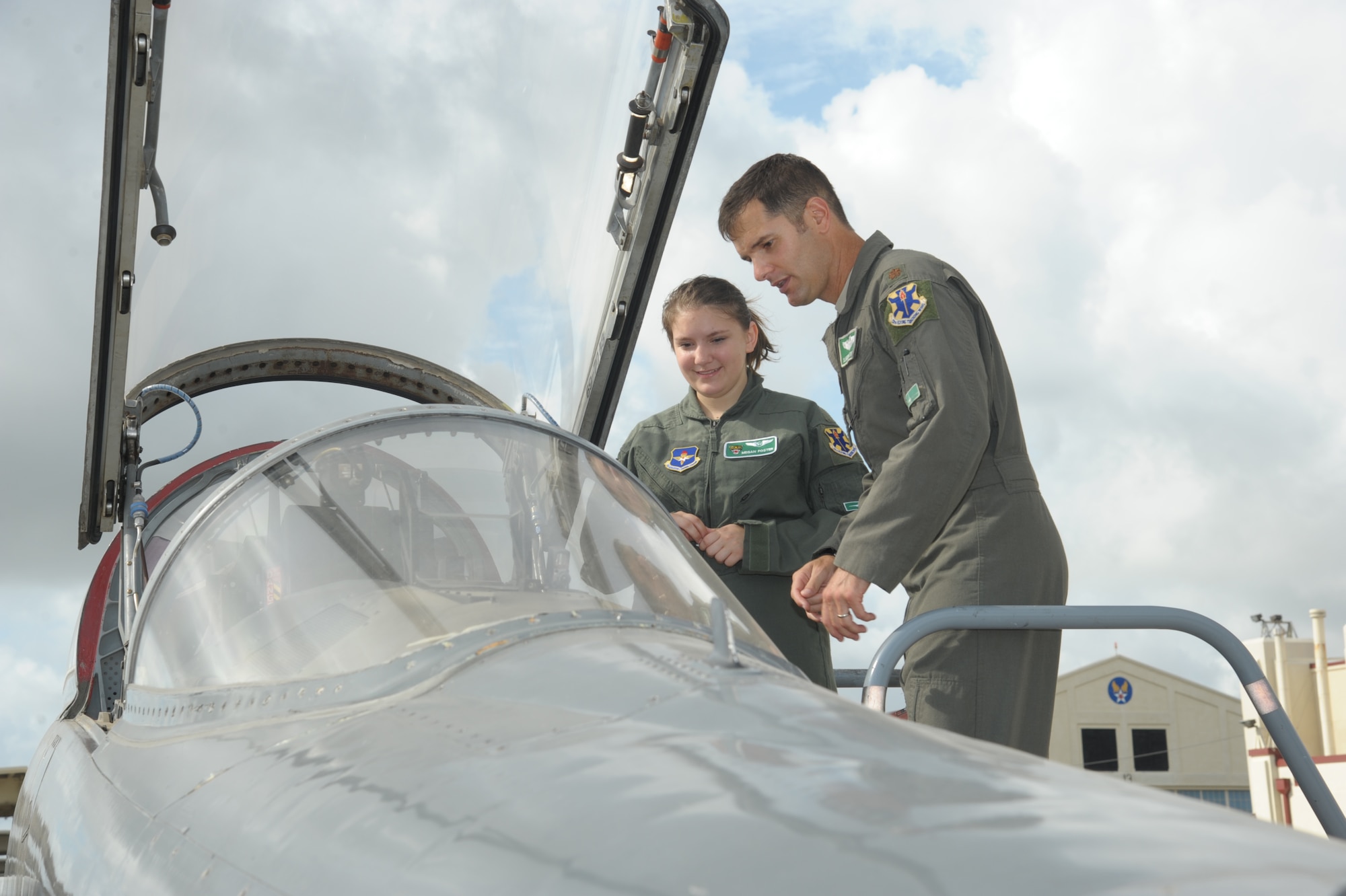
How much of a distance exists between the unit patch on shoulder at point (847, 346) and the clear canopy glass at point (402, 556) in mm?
963

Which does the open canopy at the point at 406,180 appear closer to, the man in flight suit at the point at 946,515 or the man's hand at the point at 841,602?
the man in flight suit at the point at 946,515

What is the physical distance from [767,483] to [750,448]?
6.2 inches

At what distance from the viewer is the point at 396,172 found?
15.1 feet

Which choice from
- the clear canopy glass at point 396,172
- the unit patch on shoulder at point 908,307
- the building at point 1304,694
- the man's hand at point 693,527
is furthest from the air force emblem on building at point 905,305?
the building at point 1304,694

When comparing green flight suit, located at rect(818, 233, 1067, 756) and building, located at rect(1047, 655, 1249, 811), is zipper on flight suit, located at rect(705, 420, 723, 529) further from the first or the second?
building, located at rect(1047, 655, 1249, 811)

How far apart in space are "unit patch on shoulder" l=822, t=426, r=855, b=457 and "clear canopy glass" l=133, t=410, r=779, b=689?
1.70 meters

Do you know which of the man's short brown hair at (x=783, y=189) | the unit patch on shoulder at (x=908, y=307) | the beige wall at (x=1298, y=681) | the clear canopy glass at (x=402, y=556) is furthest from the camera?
the beige wall at (x=1298, y=681)

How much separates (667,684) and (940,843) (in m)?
0.61

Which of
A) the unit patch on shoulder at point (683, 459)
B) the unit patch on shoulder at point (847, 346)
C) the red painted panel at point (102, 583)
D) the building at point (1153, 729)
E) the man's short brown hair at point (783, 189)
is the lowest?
the building at point (1153, 729)

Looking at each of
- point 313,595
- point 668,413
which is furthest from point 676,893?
point 668,413

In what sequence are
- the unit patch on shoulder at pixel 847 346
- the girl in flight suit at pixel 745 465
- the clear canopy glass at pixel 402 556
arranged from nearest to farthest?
the clear canopy glass at pixel 402 556 < the unit patch on shoulder at pixel 847 346 < the girl in flight suit at pixel 745 465

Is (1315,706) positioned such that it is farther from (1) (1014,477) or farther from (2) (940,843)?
(2) (940,843)

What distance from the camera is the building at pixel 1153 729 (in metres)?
41.4

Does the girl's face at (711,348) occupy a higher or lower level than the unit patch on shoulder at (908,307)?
higher
